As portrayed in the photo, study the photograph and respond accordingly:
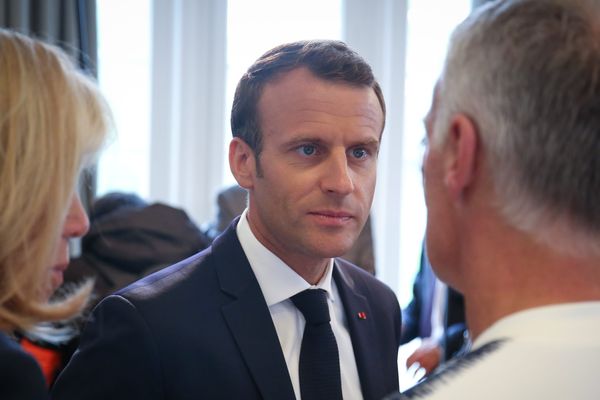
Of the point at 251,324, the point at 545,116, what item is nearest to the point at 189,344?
the point at 251,324

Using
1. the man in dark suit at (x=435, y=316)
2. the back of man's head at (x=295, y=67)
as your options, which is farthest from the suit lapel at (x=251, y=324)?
the man in dark suit at (x=435, y=316)

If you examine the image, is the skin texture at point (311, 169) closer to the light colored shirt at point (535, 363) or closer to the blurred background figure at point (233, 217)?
the light colored shirt at point (535, 363)

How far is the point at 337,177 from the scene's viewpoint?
5.09 ft

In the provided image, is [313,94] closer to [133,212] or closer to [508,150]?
[508,150]

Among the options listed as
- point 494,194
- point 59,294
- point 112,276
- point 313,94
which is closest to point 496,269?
point 494,194

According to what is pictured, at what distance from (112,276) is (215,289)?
0.74 m

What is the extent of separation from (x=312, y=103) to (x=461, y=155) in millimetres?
702

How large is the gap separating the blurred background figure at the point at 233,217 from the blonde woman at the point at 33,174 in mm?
1710

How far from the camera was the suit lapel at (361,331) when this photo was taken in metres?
1.54

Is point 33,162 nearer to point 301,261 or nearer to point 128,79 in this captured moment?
point 301,261

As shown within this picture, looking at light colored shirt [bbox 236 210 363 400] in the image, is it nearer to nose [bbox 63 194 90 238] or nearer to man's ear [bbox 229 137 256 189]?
man's ear [bbox 229 137 256 189]

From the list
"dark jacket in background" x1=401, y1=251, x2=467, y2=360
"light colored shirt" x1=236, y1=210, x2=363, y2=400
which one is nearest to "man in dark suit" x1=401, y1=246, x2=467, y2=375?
"dark jacket in background" x1=401, y1=251, x2=467, y2=360

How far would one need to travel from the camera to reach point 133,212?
2262 millimetres

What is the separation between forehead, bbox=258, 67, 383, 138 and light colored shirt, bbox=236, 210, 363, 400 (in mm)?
268
